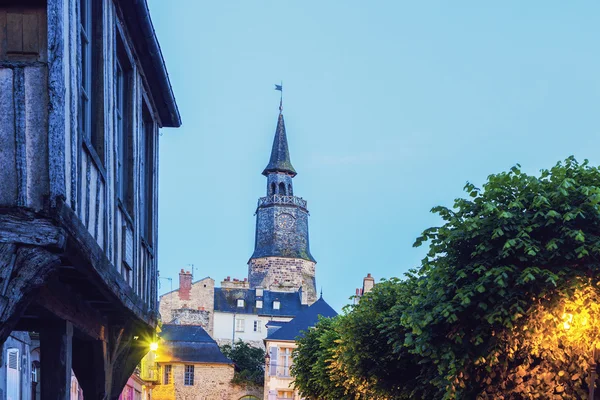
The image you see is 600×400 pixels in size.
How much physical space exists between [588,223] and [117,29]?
7.34 m

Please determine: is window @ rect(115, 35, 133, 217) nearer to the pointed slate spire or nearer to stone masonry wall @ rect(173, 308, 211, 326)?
stone masonry wall @ rect(173, 308, 211, 326)

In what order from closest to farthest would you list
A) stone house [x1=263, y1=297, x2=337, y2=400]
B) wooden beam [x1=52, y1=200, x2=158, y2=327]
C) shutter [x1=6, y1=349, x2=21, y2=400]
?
wooden beam [x1=52, y1=200, x2=158, y2=327]
shutter [x1=6, y1=349, x2=21, y2=400]
stone house [x1=263, y1=297, x2=337, y2=400]

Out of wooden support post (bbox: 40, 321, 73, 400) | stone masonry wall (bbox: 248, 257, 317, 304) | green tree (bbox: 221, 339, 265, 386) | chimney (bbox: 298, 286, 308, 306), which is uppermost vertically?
stone masonry wall (bbox: 248, 257, 317, 304)

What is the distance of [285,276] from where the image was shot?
8431 centimetres

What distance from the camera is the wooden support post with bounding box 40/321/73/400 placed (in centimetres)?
726

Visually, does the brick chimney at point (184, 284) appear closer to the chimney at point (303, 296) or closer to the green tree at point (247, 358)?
the green tree at point (247, 358)

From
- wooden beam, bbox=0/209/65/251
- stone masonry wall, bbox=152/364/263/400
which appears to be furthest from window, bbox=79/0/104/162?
stone masonry wall, bbox=152/364/263/400

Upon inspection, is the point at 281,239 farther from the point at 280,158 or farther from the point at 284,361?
the point at 284,361

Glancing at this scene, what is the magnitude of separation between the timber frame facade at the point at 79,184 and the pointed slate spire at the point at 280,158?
7783 centimetres

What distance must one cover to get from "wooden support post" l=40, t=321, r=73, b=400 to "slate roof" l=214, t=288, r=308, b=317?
7144 centimetres

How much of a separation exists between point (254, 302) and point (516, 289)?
6769 centimetres

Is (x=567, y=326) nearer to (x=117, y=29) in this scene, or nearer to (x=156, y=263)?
(x=156, y=263)

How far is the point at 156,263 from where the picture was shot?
12250 mm

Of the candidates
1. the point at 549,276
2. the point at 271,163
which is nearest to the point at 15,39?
the point at 549,276
